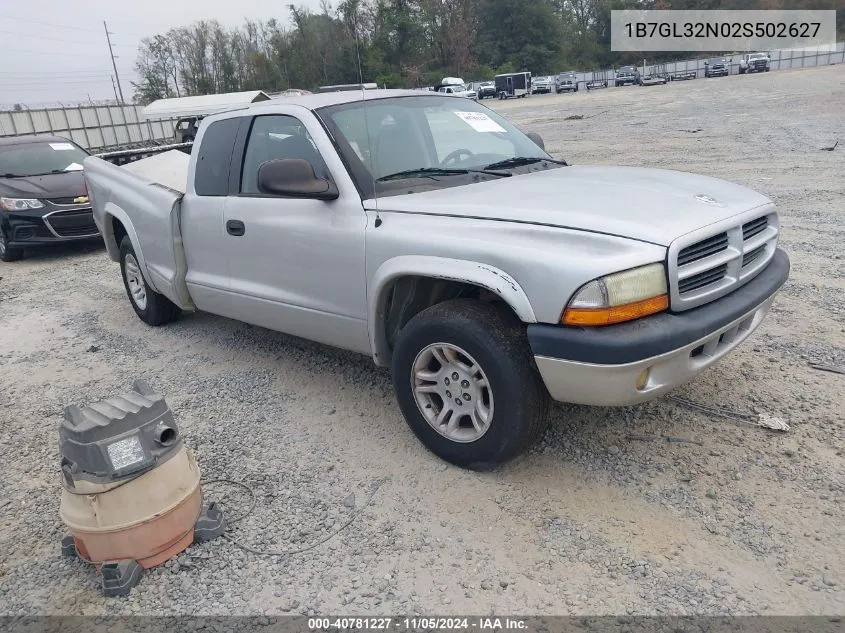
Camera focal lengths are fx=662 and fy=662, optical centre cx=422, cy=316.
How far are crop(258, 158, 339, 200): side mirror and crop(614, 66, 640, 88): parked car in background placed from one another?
58148 millimetres

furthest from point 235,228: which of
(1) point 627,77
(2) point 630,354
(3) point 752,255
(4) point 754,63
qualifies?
Result: (1) point 627,77

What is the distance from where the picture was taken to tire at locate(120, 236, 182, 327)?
579cm

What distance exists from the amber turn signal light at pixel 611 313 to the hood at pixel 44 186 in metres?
8.73

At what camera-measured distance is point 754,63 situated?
51656mm

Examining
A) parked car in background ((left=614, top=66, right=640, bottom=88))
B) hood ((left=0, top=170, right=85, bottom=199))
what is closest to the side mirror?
hood ((left=0, top=170, right=85, bottom=199))

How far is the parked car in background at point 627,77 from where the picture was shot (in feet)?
183

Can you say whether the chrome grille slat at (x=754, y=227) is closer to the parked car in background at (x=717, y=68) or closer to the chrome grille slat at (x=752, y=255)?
the chrome grille slat at (x=752, y=255)

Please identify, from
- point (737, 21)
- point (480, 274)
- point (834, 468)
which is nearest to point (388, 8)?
point (480, 274)

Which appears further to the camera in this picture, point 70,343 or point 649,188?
point 70,343

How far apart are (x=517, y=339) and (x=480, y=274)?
335 millimetres

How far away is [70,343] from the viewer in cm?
577

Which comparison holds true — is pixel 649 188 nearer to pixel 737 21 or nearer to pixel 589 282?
pixel 589 282

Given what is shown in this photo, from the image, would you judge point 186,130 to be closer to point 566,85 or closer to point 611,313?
point 611,313

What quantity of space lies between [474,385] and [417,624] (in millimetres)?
1081
